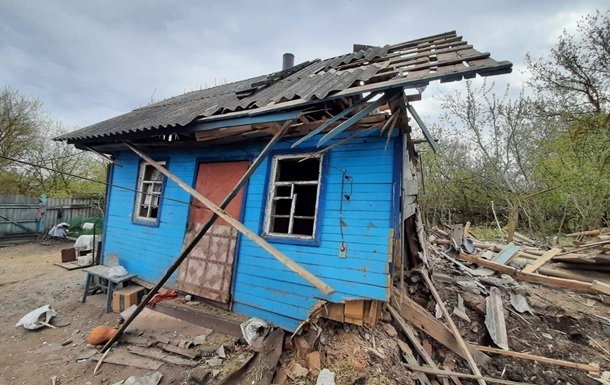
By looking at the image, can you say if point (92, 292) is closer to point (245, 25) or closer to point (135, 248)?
point (135, 248)

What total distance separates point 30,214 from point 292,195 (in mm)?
15332

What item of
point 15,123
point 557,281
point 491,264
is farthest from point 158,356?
point 15,123

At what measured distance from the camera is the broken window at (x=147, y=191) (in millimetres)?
6266

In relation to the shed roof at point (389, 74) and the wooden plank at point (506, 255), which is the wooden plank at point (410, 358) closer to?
the shed roof at point (389, 74)

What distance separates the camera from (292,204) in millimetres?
4387

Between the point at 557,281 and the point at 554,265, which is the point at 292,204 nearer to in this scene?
the point at 557,281

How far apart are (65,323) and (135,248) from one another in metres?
1.82

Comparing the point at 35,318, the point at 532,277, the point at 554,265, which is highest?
the point at 554,265

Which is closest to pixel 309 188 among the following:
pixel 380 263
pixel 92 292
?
pixel 380 263

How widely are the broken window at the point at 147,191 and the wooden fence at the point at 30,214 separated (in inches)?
391

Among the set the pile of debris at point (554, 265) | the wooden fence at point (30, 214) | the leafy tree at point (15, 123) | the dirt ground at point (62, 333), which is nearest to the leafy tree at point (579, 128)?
the pile of debris at point (554, 265)

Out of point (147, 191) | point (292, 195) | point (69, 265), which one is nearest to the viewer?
point (292, 195)

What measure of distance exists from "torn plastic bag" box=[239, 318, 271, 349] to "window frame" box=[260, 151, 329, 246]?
52.2 inches

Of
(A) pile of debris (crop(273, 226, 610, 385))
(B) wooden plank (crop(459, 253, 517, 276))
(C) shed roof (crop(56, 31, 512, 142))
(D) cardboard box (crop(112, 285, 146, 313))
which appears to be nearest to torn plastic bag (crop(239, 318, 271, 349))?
(A) pile of debris (crop(273, 226, 610, 385))
